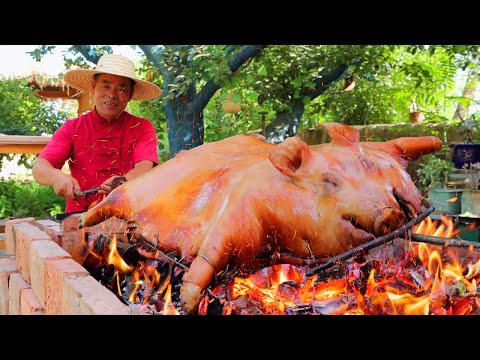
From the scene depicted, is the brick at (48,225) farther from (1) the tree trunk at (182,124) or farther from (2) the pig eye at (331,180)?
(1) the tree trunk at (182,124)

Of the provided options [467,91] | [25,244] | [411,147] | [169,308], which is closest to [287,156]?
[411,147]

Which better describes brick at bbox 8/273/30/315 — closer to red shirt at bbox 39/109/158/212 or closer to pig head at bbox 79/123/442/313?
red shirt at bbox 39/109/158/212

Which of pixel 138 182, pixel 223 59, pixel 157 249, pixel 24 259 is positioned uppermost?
pixel 223 59

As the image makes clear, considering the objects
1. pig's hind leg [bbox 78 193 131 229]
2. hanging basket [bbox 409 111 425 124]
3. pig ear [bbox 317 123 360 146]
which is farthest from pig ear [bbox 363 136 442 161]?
hanging basket [bbox 409 111 425 124]

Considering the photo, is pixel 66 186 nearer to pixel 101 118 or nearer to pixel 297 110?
pixel 101 118

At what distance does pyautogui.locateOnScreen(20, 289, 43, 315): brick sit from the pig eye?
56.7 inches

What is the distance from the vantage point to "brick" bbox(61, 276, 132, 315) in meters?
1.82

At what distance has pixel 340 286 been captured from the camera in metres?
2.41

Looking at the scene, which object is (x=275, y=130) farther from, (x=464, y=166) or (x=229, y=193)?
(x=229, y=193)

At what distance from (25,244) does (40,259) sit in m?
0.55

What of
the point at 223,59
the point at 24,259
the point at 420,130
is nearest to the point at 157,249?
the point at 24,259
